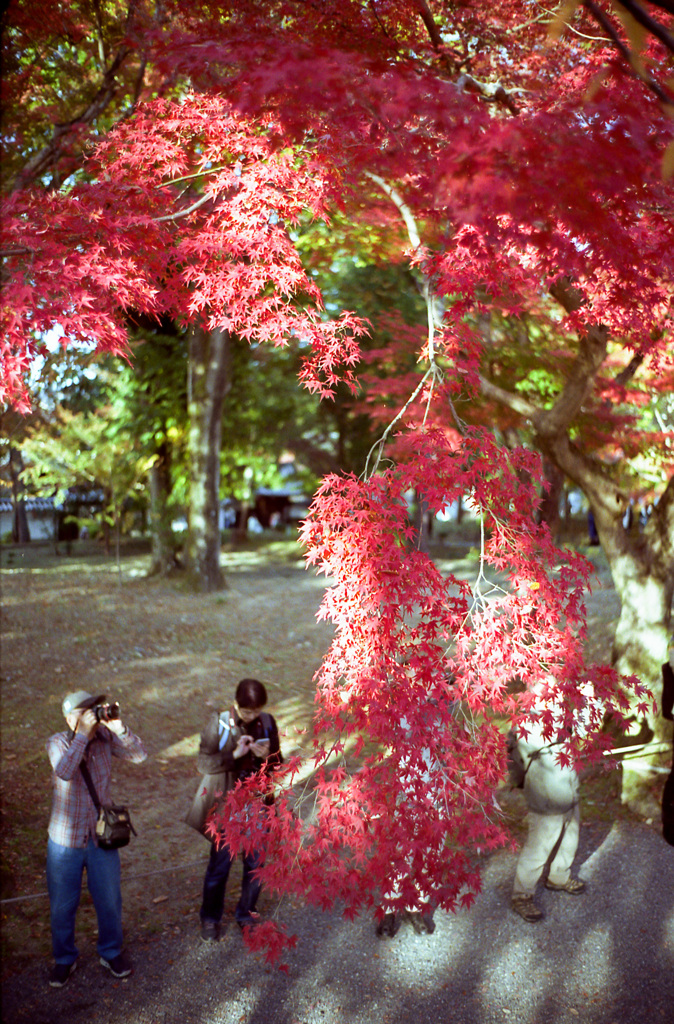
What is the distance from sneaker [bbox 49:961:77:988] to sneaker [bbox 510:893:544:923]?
8.87 ft

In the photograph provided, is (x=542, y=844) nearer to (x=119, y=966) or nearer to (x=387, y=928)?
(x=387, y=928)

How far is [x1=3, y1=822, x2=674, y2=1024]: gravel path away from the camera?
369 cm

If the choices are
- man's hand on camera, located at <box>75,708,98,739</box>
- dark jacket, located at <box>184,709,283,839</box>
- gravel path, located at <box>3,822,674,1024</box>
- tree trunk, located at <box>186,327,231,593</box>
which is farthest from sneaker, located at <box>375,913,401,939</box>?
tree trunk, located at <box>186,327,231,593</box>

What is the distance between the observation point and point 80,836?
3.75m

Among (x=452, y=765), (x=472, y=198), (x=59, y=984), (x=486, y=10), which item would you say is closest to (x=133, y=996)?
(x=59, y=984)

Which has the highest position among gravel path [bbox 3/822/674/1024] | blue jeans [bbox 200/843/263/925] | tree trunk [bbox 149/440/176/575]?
tree trunk [bbox 149/440/176/575]

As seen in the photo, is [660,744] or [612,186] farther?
[660,744]

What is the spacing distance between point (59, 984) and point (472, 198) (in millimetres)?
4373

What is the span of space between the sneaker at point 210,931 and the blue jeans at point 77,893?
53 centimetres

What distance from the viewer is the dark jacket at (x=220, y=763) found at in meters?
4.13

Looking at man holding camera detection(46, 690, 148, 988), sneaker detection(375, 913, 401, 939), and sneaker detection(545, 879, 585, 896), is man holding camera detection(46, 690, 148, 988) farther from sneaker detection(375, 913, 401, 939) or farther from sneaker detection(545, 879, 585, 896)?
sneaker detection(545, 879, 585, 896)

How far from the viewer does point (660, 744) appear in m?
5.87

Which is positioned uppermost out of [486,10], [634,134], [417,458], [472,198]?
[486,10]

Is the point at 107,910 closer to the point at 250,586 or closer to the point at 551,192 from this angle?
the point at 551,192
